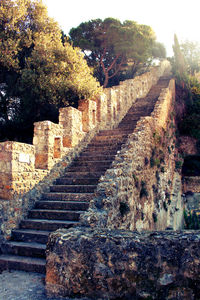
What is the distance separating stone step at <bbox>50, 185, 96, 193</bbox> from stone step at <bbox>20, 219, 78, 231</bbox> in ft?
3.87

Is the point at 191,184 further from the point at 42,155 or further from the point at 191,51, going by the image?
the point at 191,51

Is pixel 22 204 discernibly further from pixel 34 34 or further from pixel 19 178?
pixel 34 34

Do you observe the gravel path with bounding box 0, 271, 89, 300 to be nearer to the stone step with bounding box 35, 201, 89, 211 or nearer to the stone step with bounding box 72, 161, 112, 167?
the stone step with bounding box 35, 201, 89, 211

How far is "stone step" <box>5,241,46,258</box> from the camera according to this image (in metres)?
5.04

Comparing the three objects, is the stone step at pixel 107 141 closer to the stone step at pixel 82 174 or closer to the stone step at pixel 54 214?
the stone step at pixel 82 174

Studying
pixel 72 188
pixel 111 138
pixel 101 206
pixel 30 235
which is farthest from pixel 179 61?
pixel 30 235

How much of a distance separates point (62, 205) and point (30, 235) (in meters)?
1.05

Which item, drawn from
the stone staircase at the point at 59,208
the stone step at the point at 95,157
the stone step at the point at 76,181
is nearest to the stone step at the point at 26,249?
the stone staircase at the point at 59,208

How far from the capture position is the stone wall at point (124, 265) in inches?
109

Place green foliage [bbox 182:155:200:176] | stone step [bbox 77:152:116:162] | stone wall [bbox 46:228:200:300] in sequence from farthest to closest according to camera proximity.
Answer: green foliage [bbox 182:155:200:176]
stone step [bbox 77:152:116:162]
stone wall [bbox 46:228:200:300]

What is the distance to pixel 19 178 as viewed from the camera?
6051 mm

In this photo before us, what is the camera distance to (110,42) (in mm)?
21016

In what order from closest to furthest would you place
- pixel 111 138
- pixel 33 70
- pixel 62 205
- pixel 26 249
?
1. pixel 26 249
2. pixel 62 205
3. pixel 111 138
4. pixel 33 70

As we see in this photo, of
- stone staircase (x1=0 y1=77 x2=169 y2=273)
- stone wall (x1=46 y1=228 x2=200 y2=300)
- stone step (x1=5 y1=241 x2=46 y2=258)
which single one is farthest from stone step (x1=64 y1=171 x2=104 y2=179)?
stone wall (x1=46 y1=228 x2=200 y2=300)
